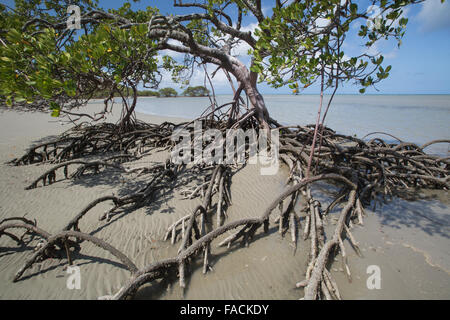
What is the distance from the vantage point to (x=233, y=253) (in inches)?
79.6

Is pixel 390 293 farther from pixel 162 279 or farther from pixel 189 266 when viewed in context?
pixel 162 279

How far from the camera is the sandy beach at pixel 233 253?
5.31 ft

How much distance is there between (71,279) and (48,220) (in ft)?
3.82

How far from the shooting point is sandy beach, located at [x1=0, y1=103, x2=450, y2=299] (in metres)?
1.62

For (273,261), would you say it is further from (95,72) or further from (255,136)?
(255,136)

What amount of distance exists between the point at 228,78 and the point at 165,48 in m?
1.93

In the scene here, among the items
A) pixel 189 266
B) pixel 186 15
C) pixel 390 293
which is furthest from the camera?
pixel 186 15

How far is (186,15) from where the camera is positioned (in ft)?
13.4

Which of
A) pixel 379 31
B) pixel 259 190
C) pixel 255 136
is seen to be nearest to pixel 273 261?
pixel 259 190

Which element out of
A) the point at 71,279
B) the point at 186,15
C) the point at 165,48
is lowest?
the point at 71,279

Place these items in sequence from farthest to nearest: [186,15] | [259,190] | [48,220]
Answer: [186,15] → [259,190] → [48,220]

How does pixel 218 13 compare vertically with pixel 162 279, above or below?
above

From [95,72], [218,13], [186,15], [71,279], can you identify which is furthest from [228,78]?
[71,279]

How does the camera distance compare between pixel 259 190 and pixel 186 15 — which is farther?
pixel 186 15
